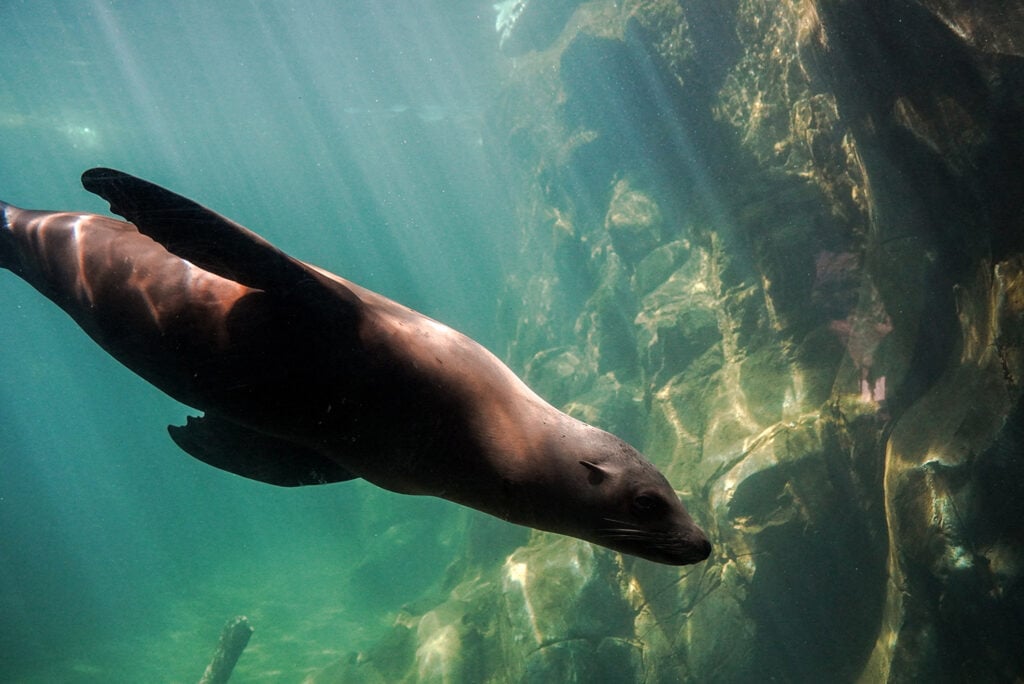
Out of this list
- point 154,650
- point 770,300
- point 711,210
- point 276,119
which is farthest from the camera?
point 276,119

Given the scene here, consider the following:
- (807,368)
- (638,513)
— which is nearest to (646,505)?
(638,513)

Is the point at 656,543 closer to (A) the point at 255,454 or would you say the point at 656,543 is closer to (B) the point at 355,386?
(B) the point at 355,386

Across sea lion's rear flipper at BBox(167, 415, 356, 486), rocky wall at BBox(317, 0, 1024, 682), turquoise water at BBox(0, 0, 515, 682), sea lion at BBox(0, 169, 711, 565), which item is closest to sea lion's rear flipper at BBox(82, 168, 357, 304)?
sea lion at BBox(0, 169, 711, 565)

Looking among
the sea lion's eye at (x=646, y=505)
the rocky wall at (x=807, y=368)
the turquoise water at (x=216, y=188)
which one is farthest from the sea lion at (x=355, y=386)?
the turquoise water at (x=216, y=188)

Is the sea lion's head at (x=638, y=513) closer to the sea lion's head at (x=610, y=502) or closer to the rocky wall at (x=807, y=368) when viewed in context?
the sea lion's head at (x=610, y=502)

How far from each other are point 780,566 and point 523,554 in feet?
12.8

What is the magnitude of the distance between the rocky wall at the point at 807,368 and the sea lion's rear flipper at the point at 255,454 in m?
4.58

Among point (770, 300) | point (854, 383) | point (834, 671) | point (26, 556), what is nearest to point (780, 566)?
point (834, 671)

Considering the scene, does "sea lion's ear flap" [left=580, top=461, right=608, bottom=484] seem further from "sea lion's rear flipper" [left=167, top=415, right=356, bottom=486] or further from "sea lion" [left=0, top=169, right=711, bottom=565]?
"sea lion's rear flipper" [left=167, top=415, right=356, bottom=486]

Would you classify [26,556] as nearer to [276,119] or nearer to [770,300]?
[276,119]

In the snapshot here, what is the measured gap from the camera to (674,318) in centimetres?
984

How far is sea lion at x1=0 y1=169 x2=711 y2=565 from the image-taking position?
1.62 m

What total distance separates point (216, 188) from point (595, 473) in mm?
57012

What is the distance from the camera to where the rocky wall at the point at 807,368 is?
4.09 metres
